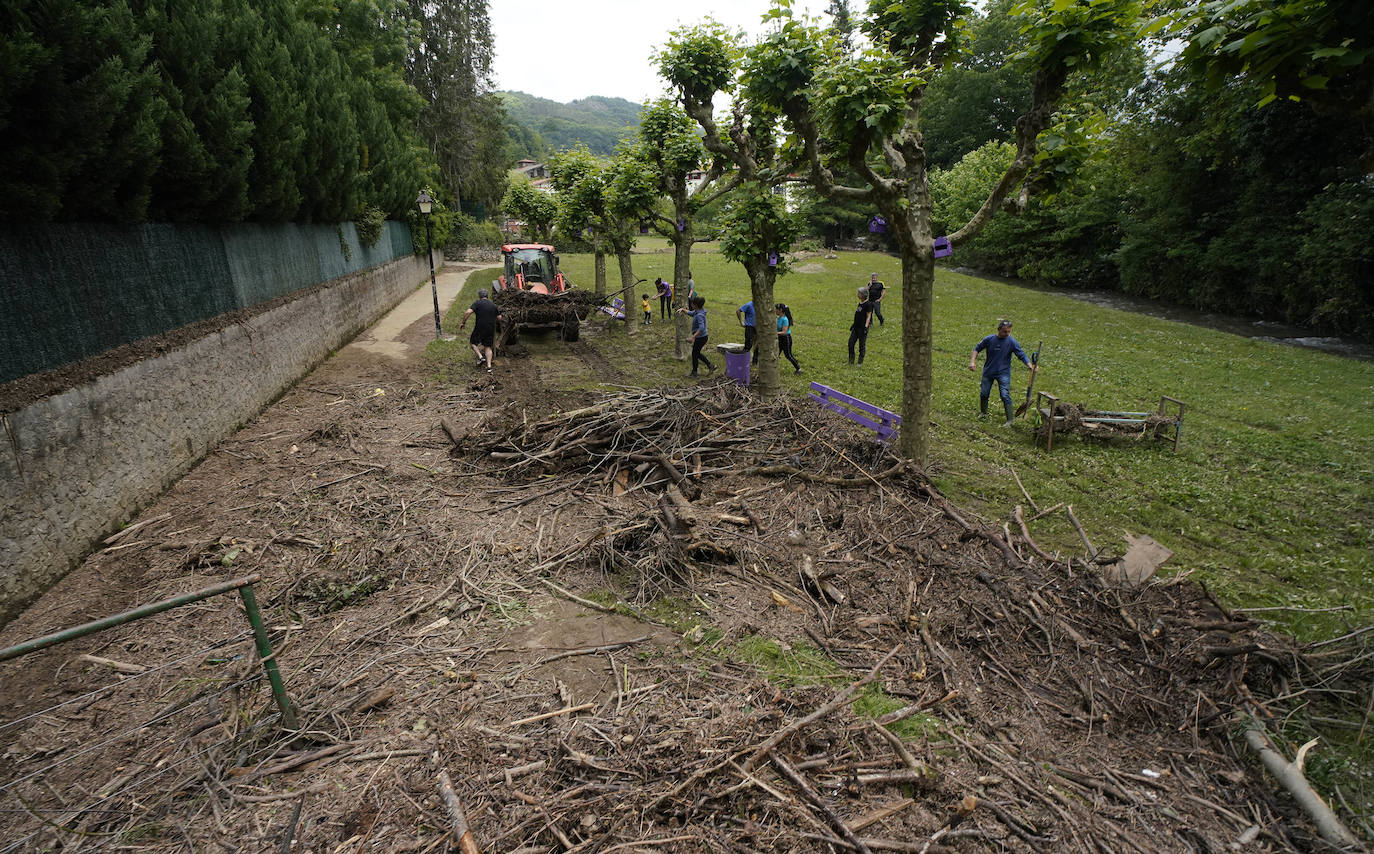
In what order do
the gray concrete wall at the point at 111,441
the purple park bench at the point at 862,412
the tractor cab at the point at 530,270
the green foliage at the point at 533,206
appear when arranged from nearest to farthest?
the gray concrete wall at the point at 111,441, the purple park bench at the point at 862,412, the tractor cab at the point at 530,270, the green foliage at the point at 533,206

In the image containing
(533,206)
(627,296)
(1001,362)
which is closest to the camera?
(1001,362)

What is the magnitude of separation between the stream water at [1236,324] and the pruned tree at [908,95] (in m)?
17.2

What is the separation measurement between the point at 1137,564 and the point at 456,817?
20.2 feet

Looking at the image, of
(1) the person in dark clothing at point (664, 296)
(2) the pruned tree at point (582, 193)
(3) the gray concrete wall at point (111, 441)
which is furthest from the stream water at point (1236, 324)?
(3) the gray concrete wall at point (111, 441)

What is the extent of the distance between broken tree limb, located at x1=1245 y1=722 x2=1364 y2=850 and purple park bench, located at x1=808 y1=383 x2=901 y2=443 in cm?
473

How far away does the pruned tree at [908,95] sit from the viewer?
653cm

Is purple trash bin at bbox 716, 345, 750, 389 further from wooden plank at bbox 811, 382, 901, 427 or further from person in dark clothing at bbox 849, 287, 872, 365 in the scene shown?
person in dark clothing at bbox 849, 287, 872, 365

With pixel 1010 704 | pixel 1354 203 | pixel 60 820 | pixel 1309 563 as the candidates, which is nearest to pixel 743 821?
pixel 1010 704

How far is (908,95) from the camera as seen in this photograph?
8117mm

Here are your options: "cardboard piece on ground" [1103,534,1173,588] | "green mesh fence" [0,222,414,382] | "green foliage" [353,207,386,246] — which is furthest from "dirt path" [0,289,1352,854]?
"green foliage" [353,207,386,246]

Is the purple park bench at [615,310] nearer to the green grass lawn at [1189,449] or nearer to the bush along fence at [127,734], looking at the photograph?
the green grass lawn at [1189,449]

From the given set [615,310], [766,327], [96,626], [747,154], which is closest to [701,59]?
[747,154]

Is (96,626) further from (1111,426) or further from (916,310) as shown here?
(1111,426)

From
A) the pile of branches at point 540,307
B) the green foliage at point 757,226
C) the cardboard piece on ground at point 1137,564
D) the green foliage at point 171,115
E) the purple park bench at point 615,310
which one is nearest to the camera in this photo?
the cardboard piece on ground at point 1137,564
